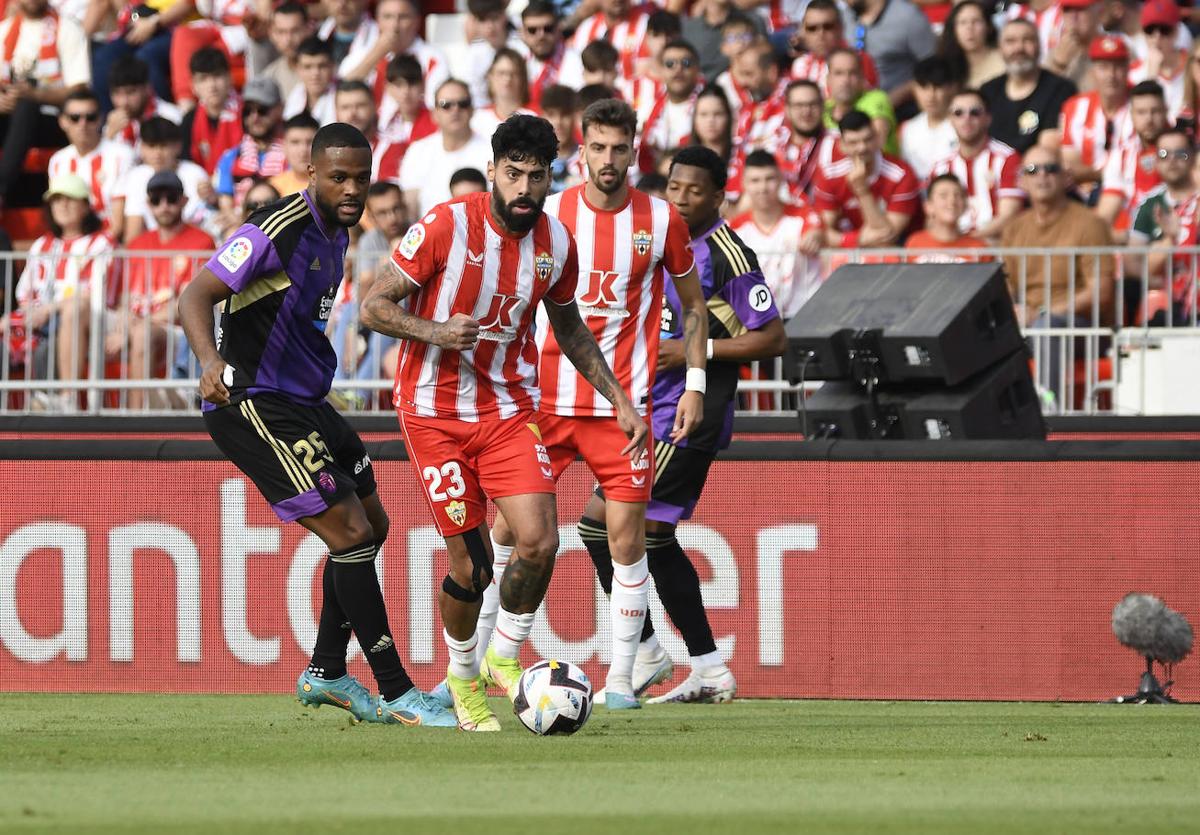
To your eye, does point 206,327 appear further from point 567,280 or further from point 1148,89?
point 1148,89

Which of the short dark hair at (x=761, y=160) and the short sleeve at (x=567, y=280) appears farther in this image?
the short dark hair at (x=761, y=160)

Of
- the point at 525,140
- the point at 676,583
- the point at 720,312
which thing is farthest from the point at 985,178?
the point at 525,140

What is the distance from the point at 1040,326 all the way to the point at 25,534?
639cm

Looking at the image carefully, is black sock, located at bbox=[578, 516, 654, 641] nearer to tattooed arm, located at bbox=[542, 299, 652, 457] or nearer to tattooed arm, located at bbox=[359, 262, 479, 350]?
tattooed arm, located at bbox=[542, 299, 652, 457]

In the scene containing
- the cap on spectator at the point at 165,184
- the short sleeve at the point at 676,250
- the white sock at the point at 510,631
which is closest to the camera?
the white sock at the point at 510,631

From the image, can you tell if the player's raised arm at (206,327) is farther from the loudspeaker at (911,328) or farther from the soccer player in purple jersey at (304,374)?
the loudspeaker at (911,328)

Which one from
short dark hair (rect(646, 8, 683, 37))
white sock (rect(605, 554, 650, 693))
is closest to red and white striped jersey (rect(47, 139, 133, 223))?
short dark hair (rect(646, 8, 683, 37))

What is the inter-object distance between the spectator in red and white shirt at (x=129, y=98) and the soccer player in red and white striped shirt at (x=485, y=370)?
33.8 feet

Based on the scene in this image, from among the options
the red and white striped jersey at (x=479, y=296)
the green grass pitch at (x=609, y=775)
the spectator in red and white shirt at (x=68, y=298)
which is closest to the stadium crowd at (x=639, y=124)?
the spectator in red and white shirt at (x=68, y=298)

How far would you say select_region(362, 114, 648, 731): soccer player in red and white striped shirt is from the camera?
8516mm

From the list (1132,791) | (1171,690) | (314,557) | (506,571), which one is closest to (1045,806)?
(1132,791)

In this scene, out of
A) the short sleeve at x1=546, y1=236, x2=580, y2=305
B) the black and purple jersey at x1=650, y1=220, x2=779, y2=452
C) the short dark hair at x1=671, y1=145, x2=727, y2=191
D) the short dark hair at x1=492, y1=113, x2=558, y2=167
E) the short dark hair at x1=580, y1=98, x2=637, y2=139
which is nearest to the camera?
the short dark hair at x1=492, y1=113, x2=558, y2=167

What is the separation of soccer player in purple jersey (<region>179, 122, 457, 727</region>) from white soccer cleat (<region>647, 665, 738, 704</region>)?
2.37 m

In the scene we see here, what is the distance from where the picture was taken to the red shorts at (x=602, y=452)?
9.72m
